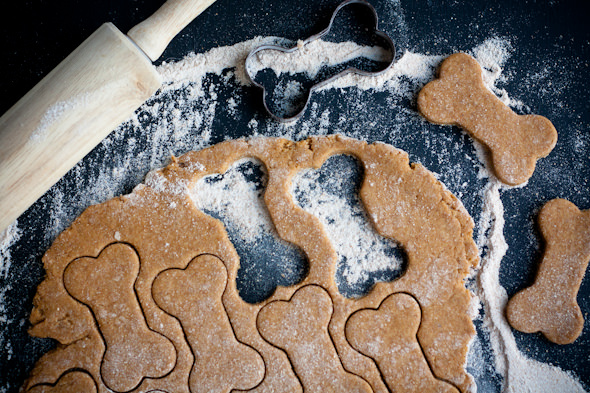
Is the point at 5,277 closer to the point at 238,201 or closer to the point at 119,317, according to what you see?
the point at 119,317

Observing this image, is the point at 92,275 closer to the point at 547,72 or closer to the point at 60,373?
the point at 60,373

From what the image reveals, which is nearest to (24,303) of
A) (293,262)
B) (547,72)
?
(293,262)

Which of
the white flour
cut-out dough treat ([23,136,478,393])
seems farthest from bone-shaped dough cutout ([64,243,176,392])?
the white flour

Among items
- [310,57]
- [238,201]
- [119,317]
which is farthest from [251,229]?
[310,57]

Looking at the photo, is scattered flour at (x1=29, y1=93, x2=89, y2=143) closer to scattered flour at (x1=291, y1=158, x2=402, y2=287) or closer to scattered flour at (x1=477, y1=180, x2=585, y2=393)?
scattered flour at (x1=291, y1=158, x2=402, y2=287)

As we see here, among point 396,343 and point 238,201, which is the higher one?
point 238,201
